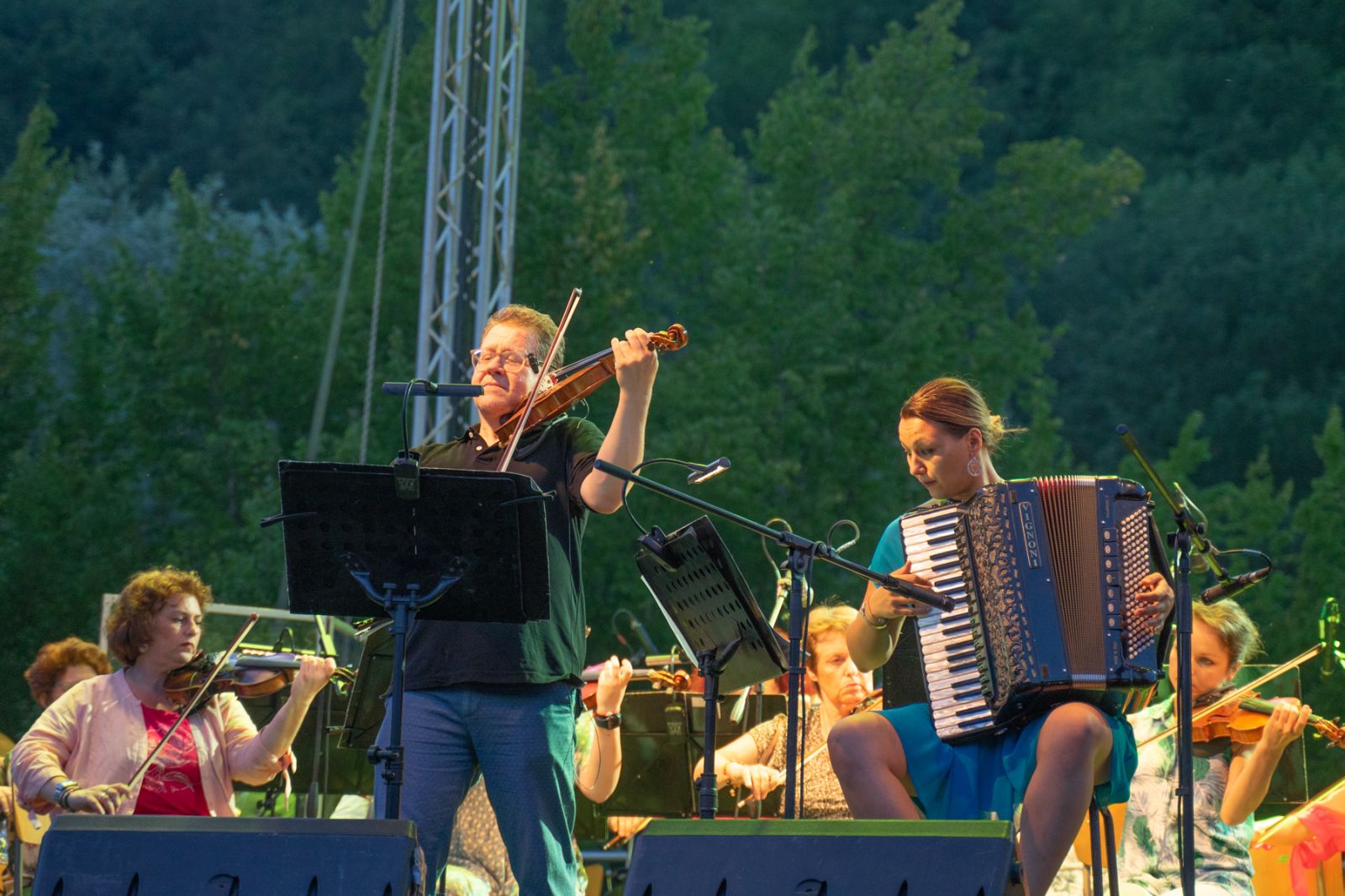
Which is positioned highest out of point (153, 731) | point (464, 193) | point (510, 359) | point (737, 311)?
point (737, 311)

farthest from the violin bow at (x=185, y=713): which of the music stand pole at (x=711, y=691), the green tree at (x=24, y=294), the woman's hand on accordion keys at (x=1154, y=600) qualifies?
the green tree at (x=24, y=294)

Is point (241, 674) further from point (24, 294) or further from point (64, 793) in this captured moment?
point (24, 294)

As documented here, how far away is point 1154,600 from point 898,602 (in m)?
0.54

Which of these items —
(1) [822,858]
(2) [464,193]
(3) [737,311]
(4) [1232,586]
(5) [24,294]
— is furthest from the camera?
(3) [737,311]

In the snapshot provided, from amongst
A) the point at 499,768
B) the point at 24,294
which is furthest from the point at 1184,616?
the point at 24,294

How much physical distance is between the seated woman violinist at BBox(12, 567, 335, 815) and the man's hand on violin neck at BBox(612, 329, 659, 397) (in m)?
1.45

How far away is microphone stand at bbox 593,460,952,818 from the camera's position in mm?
3008

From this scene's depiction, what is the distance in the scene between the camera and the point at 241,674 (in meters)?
4.57

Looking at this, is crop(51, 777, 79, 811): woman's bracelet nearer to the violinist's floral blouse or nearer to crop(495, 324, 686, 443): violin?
crop(495, 324, 686, 443): violin

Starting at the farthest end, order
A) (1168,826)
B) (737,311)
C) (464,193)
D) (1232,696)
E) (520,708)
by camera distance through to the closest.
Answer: (737,311), (464,193), (1168,826), (1232,696), (520,708)

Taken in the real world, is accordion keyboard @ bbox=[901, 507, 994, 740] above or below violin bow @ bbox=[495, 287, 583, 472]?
below

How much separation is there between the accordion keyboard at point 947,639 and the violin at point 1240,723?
1568mm

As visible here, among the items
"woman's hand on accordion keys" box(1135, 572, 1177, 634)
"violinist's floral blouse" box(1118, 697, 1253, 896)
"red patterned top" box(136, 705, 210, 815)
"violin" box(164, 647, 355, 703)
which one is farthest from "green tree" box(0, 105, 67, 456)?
"woman's hand on accordion keys" box(1135, 572, 1177, 634)

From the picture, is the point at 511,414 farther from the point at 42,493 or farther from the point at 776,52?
the point at 776,52
